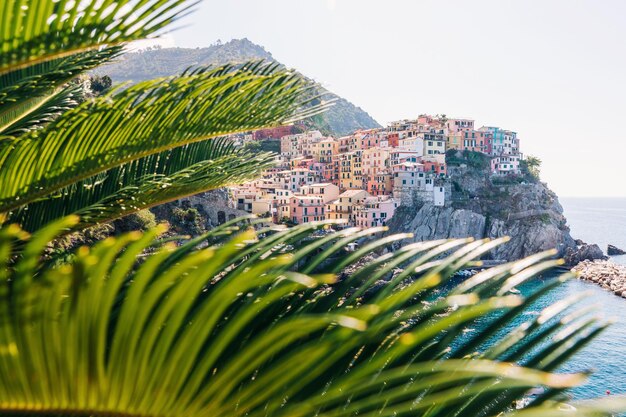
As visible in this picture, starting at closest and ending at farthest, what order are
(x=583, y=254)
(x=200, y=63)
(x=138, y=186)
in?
(x=138, y=186) < (x=583, y=254) < (x=200, y=63)

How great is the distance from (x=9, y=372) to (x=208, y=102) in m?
1.63

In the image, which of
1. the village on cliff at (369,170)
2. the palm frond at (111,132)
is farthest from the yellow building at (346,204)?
the palm frond at (111,132)

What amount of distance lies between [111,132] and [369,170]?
182ft

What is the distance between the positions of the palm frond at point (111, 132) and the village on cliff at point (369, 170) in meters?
37.6

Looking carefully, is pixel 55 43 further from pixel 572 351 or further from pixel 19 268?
pixel 572 351

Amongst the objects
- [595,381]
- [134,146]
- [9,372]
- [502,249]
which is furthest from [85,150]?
[502,249]

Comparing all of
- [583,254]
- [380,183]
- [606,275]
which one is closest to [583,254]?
[583,254]

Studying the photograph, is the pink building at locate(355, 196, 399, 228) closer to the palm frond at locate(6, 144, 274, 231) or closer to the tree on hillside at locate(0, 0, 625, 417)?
the palm frond at locate(6, 144, 274, 231)

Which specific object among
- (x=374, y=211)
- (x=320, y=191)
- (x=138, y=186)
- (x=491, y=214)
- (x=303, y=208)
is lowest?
(x=491, y=214)

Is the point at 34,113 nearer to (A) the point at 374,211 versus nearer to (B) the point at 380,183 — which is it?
(A) the point at 374,211

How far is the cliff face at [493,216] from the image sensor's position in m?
54.4

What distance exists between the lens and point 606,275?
163ft

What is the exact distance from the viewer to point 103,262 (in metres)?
0.73

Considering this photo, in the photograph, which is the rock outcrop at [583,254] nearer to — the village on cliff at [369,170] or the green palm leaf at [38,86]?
the village on cliff at [369,170]
